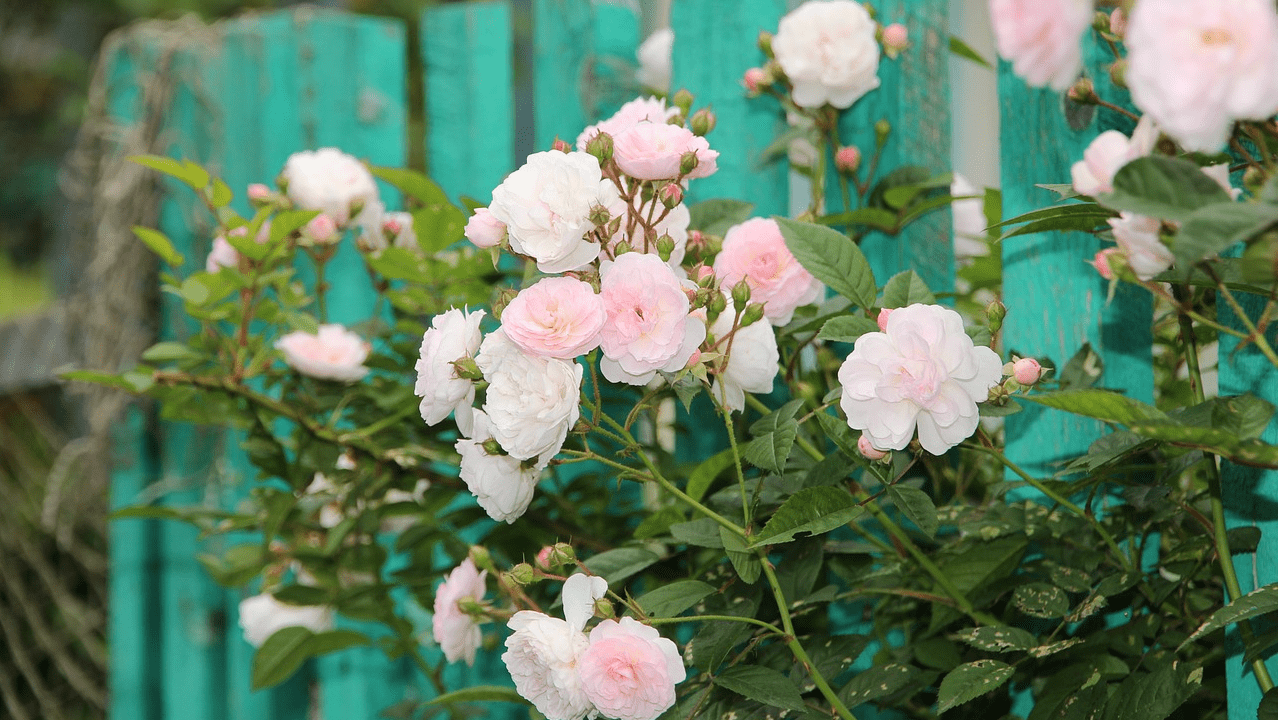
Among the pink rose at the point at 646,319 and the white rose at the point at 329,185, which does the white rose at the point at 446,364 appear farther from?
the white rose at the point at 329,185

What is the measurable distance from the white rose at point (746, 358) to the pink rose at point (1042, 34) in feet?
0.94

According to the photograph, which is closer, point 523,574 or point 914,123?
point 523,574

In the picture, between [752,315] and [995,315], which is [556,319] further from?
[995,315]

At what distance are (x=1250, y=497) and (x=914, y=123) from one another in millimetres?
477

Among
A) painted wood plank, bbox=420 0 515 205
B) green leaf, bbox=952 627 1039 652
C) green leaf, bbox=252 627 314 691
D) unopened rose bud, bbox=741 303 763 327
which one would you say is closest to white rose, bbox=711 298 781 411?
unopened rose bud, bbox=741 303 763 327

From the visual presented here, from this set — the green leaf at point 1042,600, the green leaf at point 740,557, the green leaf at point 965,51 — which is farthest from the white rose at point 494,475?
the green leaf at point 965,51

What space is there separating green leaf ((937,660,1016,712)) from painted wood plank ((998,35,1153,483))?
0.82 ft

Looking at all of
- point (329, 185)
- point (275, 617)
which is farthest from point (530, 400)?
point (275, 617)

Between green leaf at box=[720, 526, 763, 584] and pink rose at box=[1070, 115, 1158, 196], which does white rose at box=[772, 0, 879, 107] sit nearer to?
pink rose at box=[1070, 115, 1158, 196]

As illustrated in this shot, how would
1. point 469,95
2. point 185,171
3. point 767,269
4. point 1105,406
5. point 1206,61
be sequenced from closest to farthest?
point 1206,61, point 1105,406, point 767,269, point 185,171, point 469,95

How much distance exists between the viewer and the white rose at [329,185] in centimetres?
114

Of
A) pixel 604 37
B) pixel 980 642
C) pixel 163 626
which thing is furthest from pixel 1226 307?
pixel 163 626

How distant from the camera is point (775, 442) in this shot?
0.71m

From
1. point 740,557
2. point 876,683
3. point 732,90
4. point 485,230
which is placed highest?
point 732,90
